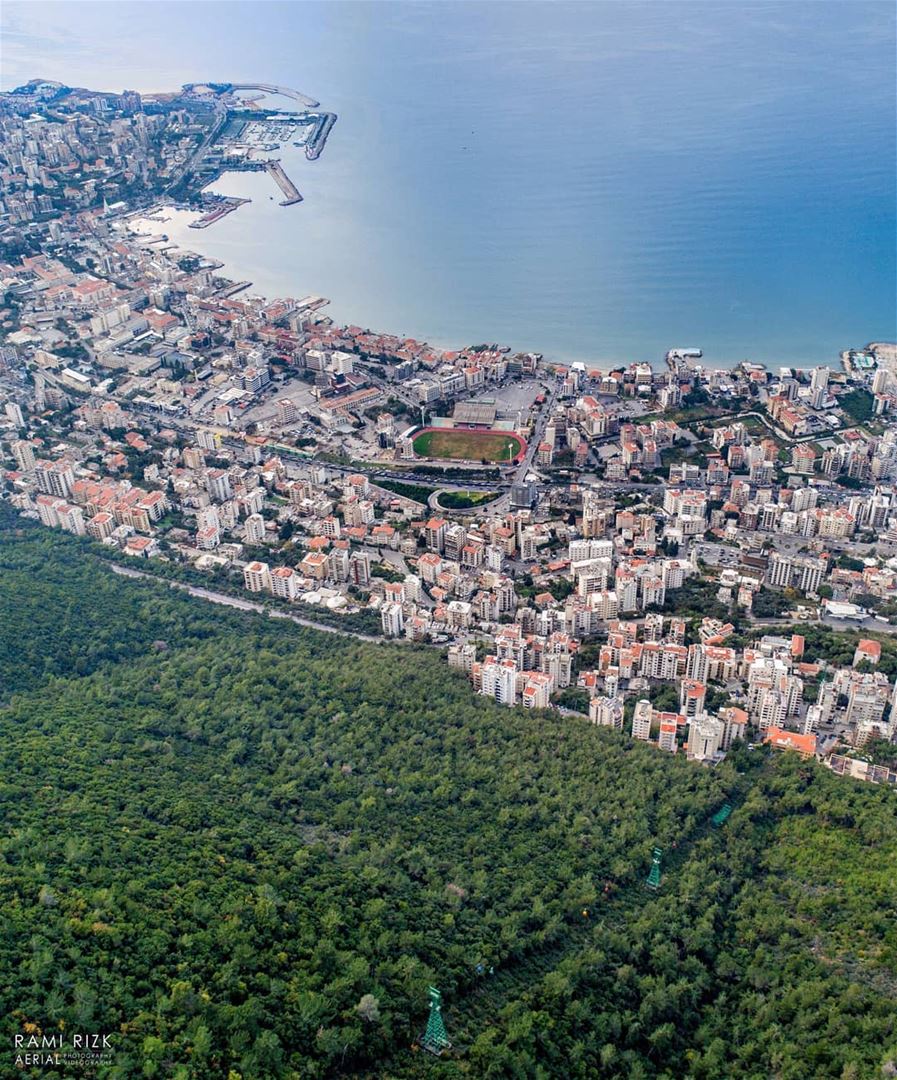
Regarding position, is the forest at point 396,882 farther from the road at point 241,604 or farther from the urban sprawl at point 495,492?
the urban sprawl at point 495,492

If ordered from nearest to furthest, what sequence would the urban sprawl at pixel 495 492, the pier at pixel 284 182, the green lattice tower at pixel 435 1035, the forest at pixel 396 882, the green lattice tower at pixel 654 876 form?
the forest at pixel 396 882
the green lattice tower at pixel 435 1035
the green lattice tower at pixel 654 876
the urban sprawl at pixel 495 492
the pier at pixel 284 182

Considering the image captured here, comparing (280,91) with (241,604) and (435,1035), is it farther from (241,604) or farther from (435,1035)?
(435,1035)

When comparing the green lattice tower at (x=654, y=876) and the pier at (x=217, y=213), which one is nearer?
the green lattice tower at (x=654, y=876)

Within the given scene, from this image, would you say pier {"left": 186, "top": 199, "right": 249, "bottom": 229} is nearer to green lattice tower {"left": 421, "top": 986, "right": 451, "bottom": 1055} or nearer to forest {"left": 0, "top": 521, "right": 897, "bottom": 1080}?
forest {"left": 0, "top": 521, "right": 897, "bottom": 1080}

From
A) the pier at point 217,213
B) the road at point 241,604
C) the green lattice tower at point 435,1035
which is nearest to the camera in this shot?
the green lattice tower at point 435,1035

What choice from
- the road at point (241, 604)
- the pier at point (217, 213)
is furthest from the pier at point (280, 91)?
the road at point (241, 604)
